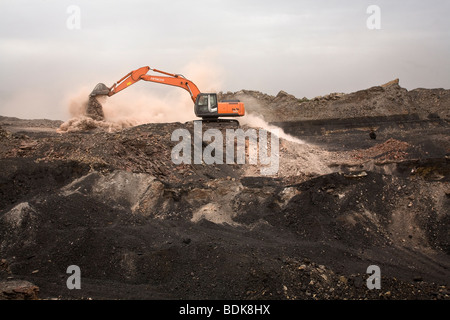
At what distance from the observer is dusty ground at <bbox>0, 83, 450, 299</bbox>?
7586mm

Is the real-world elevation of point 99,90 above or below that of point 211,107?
above

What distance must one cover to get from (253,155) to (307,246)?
23.9 feet

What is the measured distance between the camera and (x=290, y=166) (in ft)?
51.9

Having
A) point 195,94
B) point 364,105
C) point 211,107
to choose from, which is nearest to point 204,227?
point 211,107

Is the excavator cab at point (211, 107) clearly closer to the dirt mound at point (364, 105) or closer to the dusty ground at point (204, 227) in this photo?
the dusty ground at point (204, 227)

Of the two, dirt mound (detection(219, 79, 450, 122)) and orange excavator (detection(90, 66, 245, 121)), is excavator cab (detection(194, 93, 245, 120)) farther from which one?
dirt mound (detection(219, 79, 450, 122))

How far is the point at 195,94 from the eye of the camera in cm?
1952

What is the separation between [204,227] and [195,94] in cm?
1005

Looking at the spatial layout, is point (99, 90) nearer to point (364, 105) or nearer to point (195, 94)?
point (195, 94)

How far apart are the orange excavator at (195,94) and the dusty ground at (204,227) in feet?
12.6

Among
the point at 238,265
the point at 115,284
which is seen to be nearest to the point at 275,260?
the point at 238,265

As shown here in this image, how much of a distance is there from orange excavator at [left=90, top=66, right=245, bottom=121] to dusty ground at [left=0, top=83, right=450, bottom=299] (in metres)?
→ 3.84

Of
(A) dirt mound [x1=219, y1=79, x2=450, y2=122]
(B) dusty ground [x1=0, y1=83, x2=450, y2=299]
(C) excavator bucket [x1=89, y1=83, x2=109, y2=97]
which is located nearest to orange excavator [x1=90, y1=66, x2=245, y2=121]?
(C) excavator bucket [x1=89, y1=83, x2=109, y2=97]

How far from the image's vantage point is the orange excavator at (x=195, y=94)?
1822cm
